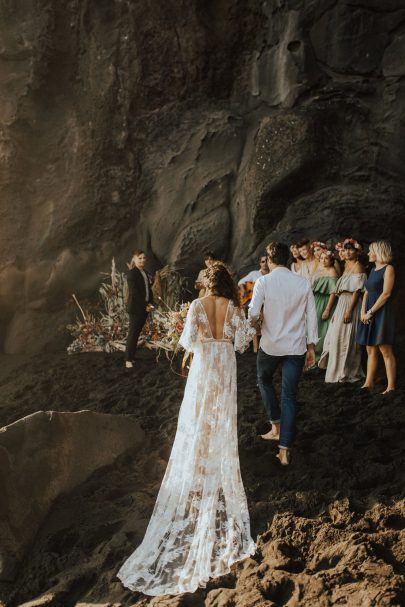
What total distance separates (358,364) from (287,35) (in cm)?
647

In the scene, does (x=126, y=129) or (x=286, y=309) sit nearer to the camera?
(x=286, y=309)

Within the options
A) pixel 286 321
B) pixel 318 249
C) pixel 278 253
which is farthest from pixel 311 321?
pixel 318 249

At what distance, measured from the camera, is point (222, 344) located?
4.99 metres

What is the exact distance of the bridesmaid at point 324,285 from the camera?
8711mm

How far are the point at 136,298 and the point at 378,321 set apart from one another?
361 centimetres

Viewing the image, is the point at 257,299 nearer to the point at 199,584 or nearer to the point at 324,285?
the point at 199,584

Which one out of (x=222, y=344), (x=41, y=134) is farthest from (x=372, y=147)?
(x=222, y=344)

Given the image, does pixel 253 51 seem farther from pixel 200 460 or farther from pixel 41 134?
pixel 200 460

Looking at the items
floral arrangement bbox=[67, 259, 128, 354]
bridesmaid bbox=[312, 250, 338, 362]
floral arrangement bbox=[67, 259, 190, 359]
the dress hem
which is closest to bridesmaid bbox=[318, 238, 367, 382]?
bridesmaid bbox=[312, 250, 338, 362]

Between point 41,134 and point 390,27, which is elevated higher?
point 390,27

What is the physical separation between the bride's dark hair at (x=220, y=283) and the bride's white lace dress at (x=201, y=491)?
3.9 inches

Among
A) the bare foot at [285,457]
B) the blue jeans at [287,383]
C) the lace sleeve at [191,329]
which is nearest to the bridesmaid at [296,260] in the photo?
the blue jeans at [287,383]

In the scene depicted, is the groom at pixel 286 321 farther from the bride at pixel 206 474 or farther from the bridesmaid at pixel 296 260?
the bridesmaid at pixel 296 260

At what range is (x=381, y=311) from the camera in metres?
7.22
